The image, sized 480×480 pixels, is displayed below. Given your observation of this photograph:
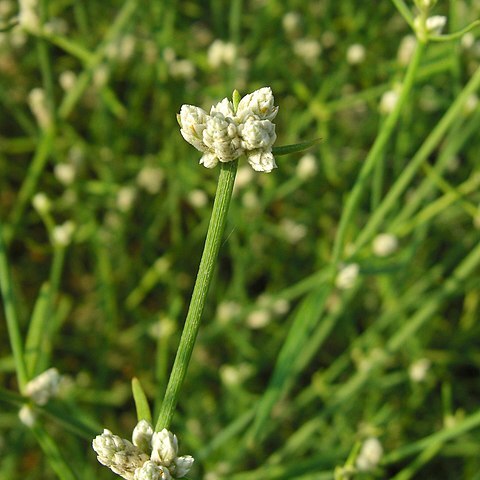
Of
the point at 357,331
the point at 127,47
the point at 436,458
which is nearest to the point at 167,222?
the point at 127,47

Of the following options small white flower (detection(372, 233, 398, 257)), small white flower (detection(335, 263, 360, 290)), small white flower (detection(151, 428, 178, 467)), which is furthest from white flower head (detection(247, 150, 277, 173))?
small white flower (detection(372, 233, 398, 257))

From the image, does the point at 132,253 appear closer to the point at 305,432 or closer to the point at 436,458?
the point at 305,432

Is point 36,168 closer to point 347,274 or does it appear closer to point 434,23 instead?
point 347,274

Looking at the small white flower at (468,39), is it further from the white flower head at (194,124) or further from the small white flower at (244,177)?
the white flower head at (194,124)

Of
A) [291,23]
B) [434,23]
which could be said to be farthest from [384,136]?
[291,23]

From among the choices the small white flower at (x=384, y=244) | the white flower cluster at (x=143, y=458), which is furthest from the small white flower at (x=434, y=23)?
the white flower cluster at (x=143, y=458)
